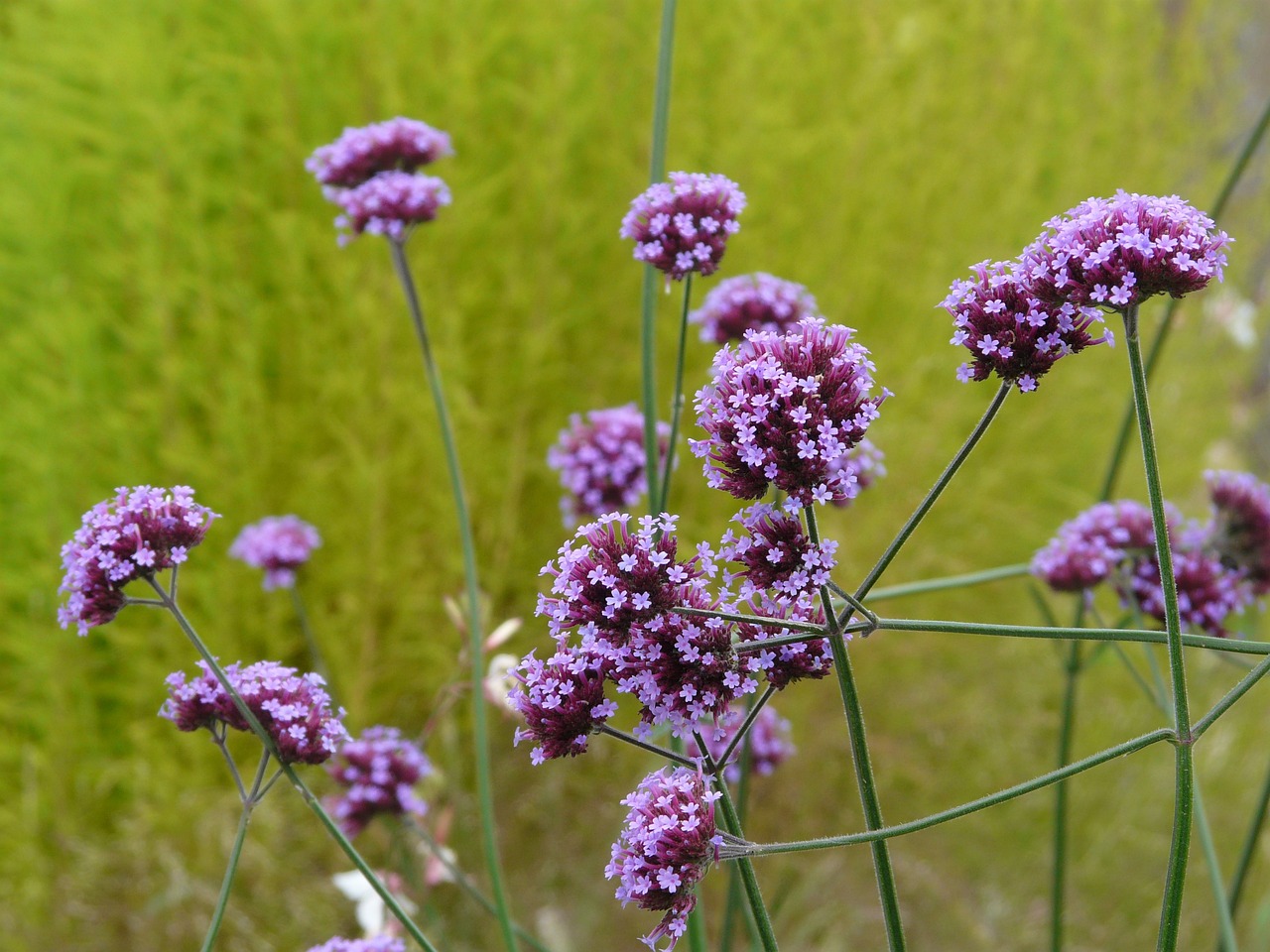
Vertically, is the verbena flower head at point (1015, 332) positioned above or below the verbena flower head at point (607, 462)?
below

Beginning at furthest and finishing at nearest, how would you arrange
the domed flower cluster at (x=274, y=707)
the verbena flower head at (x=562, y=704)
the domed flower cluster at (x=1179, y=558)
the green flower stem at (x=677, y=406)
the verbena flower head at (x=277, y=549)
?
the verbena flower head at (x=277, y=549) → the domed flower cluster at (x=1179, y=558) → the green flower stem at (x=677, y=406) → the domed flower cluster at (x=274, y=707) → the verbena flower head at (x=562, y=704)

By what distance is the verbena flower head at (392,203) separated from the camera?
126cm

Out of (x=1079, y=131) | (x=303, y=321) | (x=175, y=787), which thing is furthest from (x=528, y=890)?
(x=1079, y=131)

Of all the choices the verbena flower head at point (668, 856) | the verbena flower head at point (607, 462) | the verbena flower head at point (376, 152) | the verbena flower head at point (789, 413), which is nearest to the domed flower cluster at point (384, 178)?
the verbena flower head at point (376, 152)

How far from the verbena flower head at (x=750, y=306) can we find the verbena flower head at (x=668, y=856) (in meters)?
0.70

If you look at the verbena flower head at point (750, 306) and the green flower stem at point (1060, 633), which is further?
the verbena flower head at point (750, 306)

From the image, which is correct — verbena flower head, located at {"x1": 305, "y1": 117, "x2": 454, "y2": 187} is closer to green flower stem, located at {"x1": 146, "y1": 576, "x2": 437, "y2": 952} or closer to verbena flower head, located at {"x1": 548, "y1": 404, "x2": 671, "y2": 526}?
verbena flower head, located at {"x1": 548, "y1": 404, "x2": 671, "y2": 526}

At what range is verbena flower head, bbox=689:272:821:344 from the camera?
49.9 inches

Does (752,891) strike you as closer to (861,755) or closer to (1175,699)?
(861,755)

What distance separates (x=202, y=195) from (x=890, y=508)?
1722 mm

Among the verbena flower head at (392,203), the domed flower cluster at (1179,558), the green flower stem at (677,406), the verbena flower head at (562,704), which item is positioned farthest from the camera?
the verbena flower head at (392,203)

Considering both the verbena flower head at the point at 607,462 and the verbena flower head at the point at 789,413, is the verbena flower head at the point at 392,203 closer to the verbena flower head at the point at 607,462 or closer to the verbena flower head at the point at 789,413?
the verbena flower head at the point at 607,462

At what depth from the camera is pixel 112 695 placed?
2859mm

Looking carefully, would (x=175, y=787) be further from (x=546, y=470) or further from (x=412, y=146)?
(x=412, y=146)
